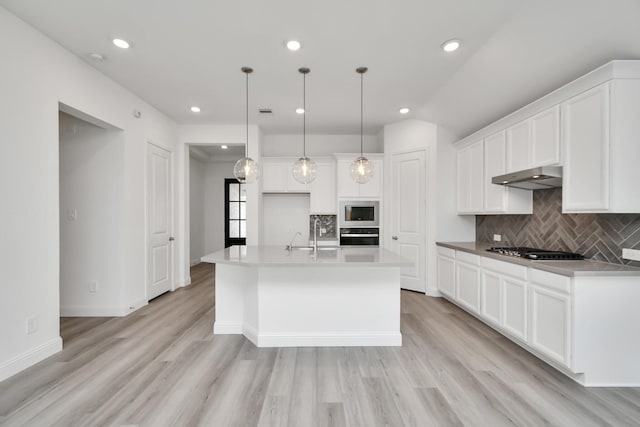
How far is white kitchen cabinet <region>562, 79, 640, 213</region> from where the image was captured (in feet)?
6.98

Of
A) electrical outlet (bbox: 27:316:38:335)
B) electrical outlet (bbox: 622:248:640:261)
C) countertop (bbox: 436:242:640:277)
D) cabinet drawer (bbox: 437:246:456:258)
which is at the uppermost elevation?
electrical outlet (bbox: 622:248:640:261)

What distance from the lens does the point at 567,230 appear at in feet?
9.44

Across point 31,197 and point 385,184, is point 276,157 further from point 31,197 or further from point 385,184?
point 31,197

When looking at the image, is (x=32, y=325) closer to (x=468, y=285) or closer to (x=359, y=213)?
(x=359, y=213)

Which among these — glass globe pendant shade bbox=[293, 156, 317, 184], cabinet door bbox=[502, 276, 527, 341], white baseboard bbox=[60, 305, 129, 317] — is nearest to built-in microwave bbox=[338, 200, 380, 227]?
glass globe pendant shade bbox=[293, 156, 317, 184]

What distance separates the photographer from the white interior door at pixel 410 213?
15.2 ft

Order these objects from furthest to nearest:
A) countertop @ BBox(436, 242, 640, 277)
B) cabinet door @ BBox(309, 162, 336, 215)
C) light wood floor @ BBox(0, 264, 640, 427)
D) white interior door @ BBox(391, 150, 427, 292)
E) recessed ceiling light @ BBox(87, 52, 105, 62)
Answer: cabinet door @ BBox(309, 162, 336, 215), white interior door @ BBox(391, 150, 427, 292), recessed ceiling light @ BBox(87, 52, 105, 62), countertop @ BBox(436, 242, 640, 277), light wood floor @ BBox(0, 264, 640, 427)

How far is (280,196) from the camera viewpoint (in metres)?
5.83

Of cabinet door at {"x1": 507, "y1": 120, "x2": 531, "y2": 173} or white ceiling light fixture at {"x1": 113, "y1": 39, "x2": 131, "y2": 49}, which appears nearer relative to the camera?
white ceiling light fixture at {"x1": 113, "y1": 39, "x2": 131, "y2": 49}

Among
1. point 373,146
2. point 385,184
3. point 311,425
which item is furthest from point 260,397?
point 373,146

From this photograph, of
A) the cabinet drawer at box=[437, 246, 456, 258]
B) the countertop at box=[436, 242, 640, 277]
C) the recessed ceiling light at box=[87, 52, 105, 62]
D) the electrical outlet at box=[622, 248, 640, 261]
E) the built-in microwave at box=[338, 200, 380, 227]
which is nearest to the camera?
the countertop at box=[436, 242, 640, 277]

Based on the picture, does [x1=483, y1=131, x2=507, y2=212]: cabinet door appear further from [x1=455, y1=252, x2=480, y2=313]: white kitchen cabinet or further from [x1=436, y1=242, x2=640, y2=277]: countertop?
[x1=436, y1=242, x2=640, y2=277]: countertop

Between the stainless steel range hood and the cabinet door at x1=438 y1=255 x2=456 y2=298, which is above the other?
the stainless steel range hood

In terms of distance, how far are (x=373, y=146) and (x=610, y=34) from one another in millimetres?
3840
